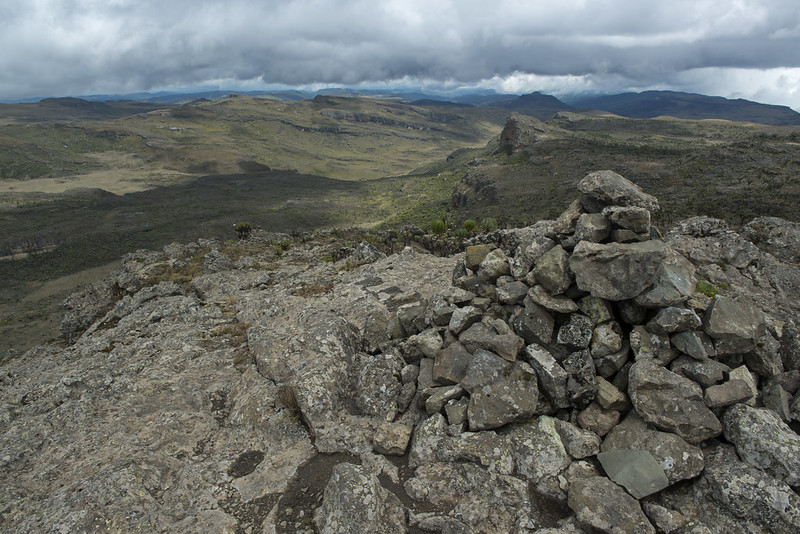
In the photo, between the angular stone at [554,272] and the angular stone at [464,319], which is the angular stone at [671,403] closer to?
the angular stone at [554,272]

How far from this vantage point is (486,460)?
9.29m

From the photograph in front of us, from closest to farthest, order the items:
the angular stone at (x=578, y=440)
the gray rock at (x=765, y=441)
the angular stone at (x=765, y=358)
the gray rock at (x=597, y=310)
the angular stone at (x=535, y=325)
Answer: the gray rock at (x=765, y=441) < the angular stone at (x=578, y=440) < the angular stone at (x=765, y=358) < the gray rock at (x=597, y=310) < the angular stone at (x=535, y=325)

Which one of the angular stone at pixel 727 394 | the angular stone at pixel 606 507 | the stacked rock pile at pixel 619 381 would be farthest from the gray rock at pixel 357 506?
the angular stone at pixel 727 394

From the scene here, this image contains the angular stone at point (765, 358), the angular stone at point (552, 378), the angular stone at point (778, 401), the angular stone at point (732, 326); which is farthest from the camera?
the angular stone at point (552, 378)

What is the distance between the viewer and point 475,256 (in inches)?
582

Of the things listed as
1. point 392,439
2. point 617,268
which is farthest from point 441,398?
point 617,268

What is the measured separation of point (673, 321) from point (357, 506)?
8.70 meters

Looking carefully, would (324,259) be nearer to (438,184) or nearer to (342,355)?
(342,355)

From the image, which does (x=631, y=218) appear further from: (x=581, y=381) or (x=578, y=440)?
(x=578, y=440)

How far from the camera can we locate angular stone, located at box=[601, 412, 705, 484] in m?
8.23

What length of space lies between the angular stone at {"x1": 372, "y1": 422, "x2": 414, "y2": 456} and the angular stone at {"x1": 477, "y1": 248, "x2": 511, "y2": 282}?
561cm

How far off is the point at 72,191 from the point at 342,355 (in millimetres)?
167512

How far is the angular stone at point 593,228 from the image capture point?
11055 millimetres

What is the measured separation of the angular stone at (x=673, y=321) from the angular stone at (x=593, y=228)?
254cm
